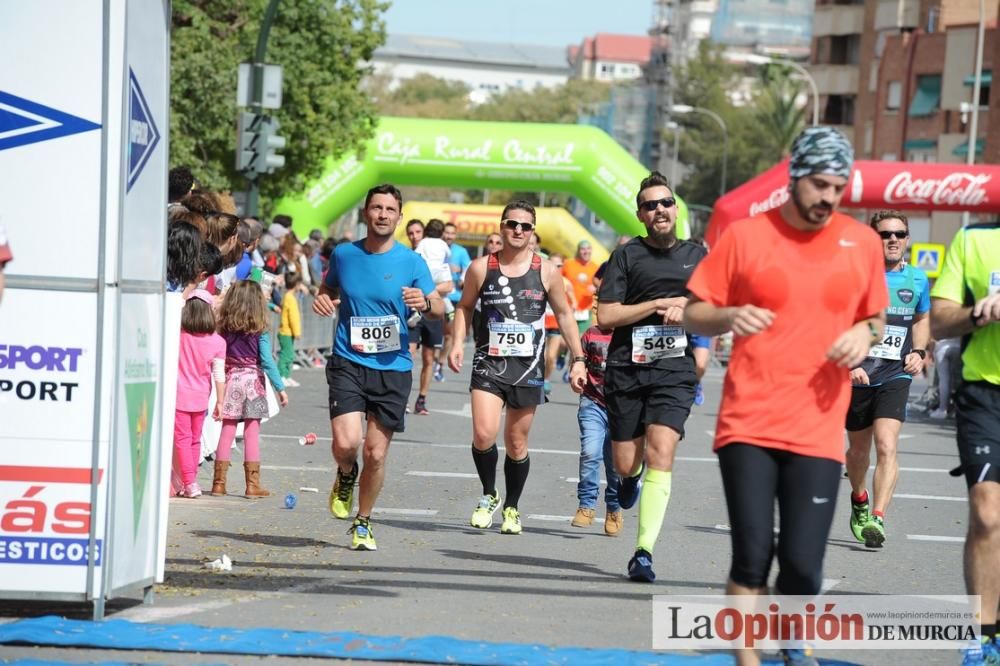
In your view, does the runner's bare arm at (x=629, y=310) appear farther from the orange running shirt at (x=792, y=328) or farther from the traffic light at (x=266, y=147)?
the traffic light at (x=266, y=147)

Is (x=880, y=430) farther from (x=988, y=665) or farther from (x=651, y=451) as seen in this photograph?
(x=988, y=665)

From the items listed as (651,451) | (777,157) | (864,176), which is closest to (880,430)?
(651,451)

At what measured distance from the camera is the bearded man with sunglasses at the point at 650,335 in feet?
30.4

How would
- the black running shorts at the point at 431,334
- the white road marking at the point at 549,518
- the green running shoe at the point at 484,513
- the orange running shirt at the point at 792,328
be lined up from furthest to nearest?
the black running shorts at the point at 431,334
the white road marking at the point at 549,518
the green running shoe at the point at 484,513
the orange running shirt at the point at 792,328

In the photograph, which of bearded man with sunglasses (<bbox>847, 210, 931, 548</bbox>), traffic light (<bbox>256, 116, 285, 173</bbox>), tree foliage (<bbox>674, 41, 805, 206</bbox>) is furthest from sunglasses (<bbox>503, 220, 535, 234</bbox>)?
tree foliage (<bbox>674, 41, 805, 206</bbox>)

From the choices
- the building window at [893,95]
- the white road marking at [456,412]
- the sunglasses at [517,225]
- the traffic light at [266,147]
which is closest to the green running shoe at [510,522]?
the sunglasses at [517,225]

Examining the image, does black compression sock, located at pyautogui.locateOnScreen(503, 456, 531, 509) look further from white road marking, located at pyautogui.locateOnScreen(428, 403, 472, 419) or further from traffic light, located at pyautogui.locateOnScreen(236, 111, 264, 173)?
traffic light, located at pyautogui.locateOnScreen(236, 111, 264, 173)

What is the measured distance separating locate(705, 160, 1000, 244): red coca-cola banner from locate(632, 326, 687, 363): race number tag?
21.6 metres

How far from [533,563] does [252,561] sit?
148cm

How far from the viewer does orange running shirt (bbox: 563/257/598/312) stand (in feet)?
78.7

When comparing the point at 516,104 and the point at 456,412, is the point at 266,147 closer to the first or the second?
the point at 456,412

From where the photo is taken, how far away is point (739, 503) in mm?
5934

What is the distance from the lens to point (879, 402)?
35.9 feet

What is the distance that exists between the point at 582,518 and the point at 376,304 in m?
2.34
